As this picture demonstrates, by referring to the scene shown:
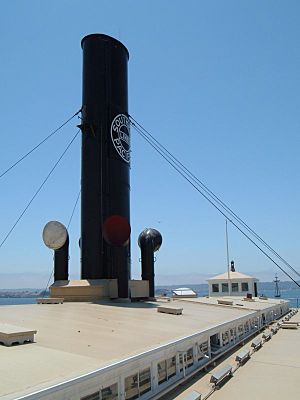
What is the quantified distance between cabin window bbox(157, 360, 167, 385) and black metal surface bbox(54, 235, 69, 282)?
41.8 ft

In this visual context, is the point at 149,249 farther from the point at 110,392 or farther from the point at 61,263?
the point at 110,392

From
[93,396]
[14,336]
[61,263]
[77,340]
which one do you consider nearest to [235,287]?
[61,263]

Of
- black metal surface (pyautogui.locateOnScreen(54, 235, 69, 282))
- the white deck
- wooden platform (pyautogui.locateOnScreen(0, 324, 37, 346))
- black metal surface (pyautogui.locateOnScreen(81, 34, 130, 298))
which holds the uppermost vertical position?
black metal surface (pyautogui.locateOnScreen(81, 34, 130, 298))

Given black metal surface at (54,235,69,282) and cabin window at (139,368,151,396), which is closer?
cabin window at (139,368,151,396)

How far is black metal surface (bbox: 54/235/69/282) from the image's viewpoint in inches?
827

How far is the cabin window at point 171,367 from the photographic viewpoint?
9.28 meters

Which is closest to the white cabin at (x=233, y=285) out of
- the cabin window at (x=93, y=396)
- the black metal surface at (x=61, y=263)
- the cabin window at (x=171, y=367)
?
the black metal surface at (x=61, y=263)

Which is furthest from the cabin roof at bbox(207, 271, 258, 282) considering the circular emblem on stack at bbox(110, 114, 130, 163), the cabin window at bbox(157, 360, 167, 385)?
the cabin window at bbox(157, 360, 167, 385)

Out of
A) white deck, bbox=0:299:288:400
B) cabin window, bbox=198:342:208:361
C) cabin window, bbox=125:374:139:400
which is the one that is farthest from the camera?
cabin window, bbox=198:342:208:361

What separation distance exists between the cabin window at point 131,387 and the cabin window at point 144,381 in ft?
0.59

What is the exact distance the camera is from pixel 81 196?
21.7m

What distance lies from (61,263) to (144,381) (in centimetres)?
1383

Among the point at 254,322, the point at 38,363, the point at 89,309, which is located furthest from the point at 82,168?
the point at 38,363

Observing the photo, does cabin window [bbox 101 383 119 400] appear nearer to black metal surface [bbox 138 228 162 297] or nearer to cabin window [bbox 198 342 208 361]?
cabin window [bbox 198 342 208 361]
